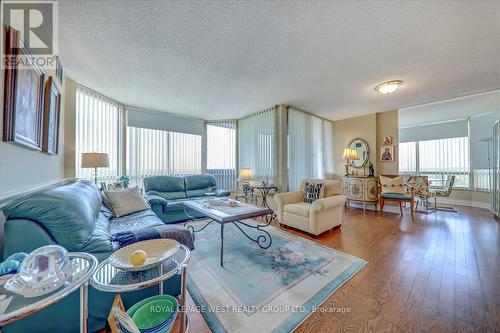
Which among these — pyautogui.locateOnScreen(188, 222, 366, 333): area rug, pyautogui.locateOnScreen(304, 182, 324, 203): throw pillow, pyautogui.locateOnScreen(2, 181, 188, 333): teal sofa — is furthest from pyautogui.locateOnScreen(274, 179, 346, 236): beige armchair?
pyautogui.locateOnScreen(2, 181, 188, 333): teal sofa

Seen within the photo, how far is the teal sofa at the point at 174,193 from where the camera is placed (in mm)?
3287

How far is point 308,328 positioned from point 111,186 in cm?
350

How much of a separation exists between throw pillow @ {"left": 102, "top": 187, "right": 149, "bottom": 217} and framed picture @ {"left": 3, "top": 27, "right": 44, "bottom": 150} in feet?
3.76

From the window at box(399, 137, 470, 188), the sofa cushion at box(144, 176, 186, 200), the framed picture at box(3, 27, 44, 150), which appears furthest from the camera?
the window at box(399, 137, 470, 188)

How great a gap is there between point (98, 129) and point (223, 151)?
2.92 metres

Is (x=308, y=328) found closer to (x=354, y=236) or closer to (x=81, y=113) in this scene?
(x=354, y=236)

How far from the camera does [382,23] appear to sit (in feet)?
5.57

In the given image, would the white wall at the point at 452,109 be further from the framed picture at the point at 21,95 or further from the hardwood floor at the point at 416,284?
the framed picture at the point at 21,95

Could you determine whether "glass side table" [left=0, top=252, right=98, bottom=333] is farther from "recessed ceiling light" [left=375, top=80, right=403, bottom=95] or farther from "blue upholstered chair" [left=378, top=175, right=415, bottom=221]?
"blue upholstered chair" [left=378, top=175, right=415, bottom=221]

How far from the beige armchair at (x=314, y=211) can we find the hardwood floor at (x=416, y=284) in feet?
0.53

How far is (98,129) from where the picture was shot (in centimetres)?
347

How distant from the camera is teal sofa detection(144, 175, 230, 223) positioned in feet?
10.8

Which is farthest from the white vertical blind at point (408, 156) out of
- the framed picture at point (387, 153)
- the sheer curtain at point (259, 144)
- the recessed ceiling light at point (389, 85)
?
the sheer curtain at point (259, 144)

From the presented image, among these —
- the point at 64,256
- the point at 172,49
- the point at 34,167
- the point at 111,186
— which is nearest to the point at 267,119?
the point at 172,49
